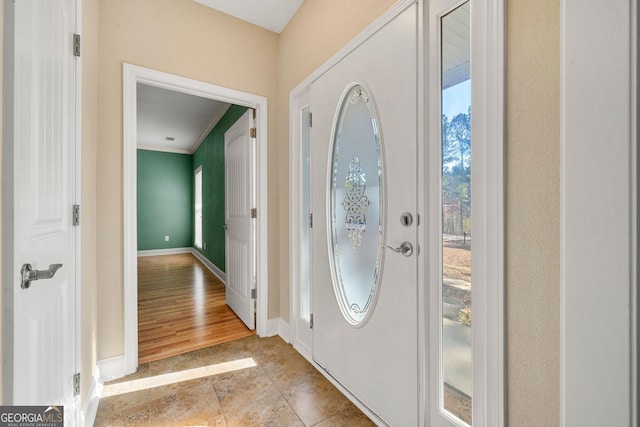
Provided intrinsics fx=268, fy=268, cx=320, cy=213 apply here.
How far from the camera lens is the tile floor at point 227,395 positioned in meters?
1.45

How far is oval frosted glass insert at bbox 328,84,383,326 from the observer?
1.45 metres

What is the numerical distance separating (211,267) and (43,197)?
4665 mm

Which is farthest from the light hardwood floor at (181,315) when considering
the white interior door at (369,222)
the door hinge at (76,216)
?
the door hinge at (76,216)

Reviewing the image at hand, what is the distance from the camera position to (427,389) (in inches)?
46.0

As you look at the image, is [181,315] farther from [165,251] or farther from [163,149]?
[163,149]

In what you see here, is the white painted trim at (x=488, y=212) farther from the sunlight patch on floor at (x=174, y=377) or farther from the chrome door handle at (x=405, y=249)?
the sunlight patch on floor at (x=174, y=377)

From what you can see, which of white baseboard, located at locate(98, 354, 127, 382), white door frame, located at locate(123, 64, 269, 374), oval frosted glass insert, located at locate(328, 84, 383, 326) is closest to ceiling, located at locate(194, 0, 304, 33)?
white door frame, located at locate(123, 64, 269, 374)

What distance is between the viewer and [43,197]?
892mm

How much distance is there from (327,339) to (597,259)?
4.86 ft

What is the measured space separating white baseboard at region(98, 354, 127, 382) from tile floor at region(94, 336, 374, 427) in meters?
0.05

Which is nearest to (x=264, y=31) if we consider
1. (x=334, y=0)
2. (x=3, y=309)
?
(x=334, y=0)

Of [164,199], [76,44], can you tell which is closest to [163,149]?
[164,199]

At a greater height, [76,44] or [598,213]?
[76,44]

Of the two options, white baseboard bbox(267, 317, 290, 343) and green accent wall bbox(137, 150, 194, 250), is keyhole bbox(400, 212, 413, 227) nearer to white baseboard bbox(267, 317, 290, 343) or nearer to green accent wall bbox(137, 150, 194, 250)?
white baseboard bbox(267, 317, 290, 343)
